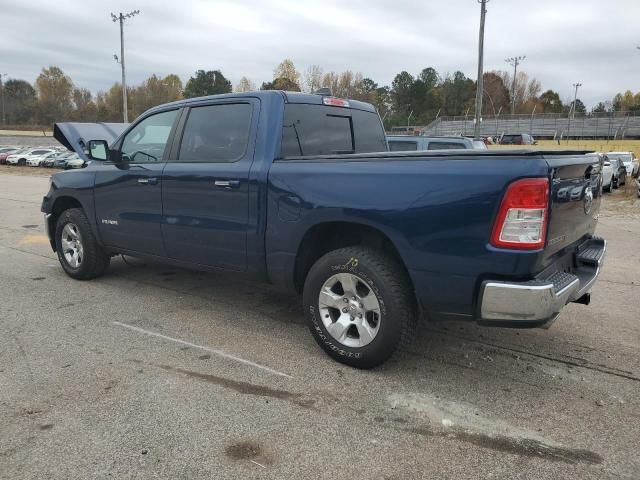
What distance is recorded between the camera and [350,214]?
356 centimetres

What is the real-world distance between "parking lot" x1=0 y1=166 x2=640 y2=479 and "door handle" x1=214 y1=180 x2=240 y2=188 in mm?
1217

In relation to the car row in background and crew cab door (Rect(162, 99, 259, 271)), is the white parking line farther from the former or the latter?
the car row in background

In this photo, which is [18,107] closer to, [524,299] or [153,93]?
[153,93]

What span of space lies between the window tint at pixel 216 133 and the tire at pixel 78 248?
1767 millimetres

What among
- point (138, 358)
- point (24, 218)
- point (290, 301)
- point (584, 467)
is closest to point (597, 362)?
point (584, 467)

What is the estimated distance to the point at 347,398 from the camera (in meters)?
3.37

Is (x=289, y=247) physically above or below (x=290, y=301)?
above

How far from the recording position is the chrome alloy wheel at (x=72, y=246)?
5.93 m

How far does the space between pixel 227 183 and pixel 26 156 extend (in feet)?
159

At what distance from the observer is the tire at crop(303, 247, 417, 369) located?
349cm

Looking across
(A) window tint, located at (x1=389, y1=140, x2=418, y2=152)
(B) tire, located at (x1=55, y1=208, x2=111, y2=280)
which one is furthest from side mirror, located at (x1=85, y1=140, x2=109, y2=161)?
(A) window tint, located at (x1=389, y1=140, x2=418, y2=152)

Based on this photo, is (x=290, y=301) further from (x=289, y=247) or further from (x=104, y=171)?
(x=104, y=171)

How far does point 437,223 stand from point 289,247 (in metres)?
1.19

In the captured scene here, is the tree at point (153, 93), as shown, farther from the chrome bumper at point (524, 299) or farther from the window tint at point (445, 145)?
the chrome bumper at point (524, 299)
